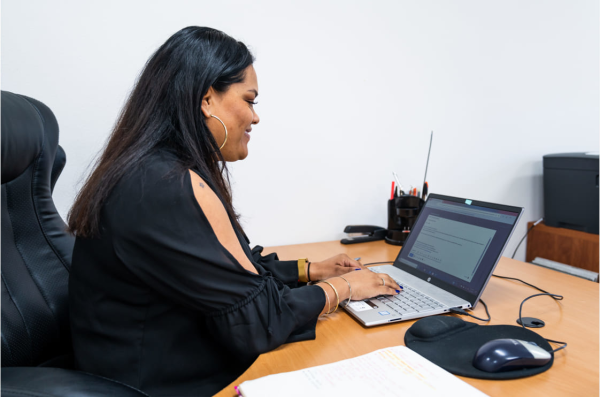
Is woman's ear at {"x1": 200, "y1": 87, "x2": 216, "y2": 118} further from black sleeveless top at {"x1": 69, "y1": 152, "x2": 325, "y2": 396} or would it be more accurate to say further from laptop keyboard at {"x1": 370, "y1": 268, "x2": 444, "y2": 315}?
laptop keyboard at {"x1": 370, "y1": 268, "x2": 444, "y2": 315}

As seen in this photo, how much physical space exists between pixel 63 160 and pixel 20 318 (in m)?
0.41

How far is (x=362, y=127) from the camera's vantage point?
5.38 ft

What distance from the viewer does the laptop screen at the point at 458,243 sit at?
925 millimetres

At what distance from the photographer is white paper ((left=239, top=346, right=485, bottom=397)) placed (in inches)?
22.1

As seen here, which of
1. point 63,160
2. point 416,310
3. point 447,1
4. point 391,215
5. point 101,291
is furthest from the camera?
point 447,1

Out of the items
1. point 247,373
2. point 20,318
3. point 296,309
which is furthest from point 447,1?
point 20,318

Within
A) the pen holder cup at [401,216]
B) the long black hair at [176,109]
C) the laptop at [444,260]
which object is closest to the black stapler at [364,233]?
the pen holder cup at [401,216]

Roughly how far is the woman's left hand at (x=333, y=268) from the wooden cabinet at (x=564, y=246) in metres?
1.19

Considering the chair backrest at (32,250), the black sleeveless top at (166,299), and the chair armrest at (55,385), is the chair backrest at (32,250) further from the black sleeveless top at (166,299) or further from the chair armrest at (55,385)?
the chair armrest at (55,385)

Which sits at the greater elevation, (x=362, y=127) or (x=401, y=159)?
(x=362, y=127)

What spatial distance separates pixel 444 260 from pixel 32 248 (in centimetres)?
96

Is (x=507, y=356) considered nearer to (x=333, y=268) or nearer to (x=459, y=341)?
(x=459, y=341)

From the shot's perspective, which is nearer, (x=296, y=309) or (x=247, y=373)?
(x=247, y=373)

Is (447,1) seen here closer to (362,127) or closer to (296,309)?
(362,127)
